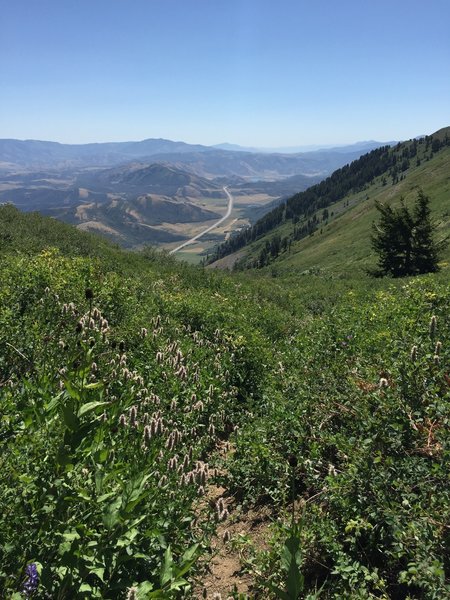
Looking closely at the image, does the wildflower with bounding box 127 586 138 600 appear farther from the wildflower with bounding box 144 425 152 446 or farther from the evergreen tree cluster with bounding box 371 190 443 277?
the evergreen tree cluster with bounding box 371 190 443 277

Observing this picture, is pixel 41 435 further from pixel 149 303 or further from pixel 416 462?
pixel 149 303

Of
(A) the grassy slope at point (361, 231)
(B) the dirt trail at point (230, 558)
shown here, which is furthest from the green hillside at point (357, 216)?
(B) the dirt trail at point (230, 558)

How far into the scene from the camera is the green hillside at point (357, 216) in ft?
252

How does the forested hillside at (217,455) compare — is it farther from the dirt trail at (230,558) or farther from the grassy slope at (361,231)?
the grassy slope at (361,231)

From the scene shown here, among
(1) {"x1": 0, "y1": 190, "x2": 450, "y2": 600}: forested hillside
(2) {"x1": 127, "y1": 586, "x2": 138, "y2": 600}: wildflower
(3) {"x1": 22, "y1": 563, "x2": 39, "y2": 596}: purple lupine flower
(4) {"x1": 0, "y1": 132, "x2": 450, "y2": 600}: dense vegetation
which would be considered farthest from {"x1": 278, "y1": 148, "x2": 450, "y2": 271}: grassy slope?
(3) {"x1": 22, "y1": 563, "x2": 39, "y2": 596}: purple lupine flower

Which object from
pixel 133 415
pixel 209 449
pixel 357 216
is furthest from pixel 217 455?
pixel 357 216

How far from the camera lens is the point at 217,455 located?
6.89 meters

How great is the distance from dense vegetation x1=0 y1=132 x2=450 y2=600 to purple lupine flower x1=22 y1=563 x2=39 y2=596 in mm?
13

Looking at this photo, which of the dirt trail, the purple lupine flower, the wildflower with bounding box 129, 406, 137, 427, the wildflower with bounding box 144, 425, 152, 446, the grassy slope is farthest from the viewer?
the grassy slope

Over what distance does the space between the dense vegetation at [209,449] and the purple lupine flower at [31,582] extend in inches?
0.5

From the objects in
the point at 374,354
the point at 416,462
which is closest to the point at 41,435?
the point at 416,462

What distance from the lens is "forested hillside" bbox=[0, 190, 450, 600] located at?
317 centimetres

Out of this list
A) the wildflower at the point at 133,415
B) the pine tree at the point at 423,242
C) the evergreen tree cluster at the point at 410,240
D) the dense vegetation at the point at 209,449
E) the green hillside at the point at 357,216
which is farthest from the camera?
the green hillside at the point at 357,216

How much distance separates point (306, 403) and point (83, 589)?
465 cm
